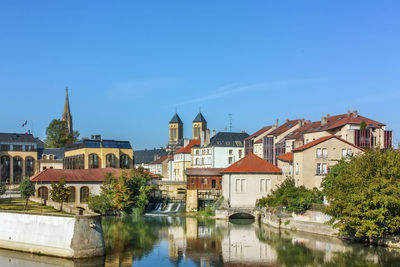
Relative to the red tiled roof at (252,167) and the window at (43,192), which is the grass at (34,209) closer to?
the window at (43,192)

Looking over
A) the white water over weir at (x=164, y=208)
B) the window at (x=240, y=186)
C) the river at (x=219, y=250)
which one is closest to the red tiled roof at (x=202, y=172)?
the white water over weir at (x=164, y=208)

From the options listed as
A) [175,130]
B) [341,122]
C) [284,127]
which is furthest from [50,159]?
[341,122]

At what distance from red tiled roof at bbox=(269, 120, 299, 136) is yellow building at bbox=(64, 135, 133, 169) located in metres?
24.7

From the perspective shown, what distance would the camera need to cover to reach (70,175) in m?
69.2

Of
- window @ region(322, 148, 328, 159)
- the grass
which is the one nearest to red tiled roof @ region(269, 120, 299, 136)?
window @ region(322, 148, 328, 159)

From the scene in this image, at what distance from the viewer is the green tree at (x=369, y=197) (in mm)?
37281

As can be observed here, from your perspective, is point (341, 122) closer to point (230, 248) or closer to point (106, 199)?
point (230, 248)

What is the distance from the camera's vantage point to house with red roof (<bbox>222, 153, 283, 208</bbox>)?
6325 centimetres

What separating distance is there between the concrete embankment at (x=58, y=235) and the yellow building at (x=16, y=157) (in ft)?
189

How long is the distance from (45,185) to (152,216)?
46.6 feet

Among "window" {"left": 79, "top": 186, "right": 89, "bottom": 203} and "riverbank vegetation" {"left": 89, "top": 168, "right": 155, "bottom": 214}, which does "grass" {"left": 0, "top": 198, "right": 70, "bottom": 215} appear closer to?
"riverbank vegetation" {"left": 89, "top": 168, "right": 155, "bottom": 214}

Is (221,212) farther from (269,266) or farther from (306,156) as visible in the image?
(269,266)

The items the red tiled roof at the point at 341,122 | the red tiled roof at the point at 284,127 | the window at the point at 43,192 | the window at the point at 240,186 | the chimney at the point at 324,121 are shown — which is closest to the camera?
the red tiled roof at the point at 341,122

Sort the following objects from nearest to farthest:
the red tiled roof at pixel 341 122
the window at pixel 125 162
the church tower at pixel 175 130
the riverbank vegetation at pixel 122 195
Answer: the red tiled roof at pixel 341 122 → the riverbank vegetation at pixel 122 195 → the window at pixel 125 162 → the church tower at pixel 175 130
